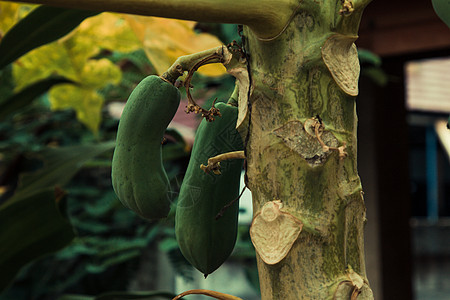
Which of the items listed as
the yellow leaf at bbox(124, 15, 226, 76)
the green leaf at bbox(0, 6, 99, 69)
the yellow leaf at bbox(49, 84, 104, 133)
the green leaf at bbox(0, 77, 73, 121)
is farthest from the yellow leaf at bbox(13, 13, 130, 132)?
the green leaf at bbox(0, 6, 99, 69)

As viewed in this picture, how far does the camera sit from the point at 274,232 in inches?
13.9

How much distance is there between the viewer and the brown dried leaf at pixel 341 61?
1.16 feet

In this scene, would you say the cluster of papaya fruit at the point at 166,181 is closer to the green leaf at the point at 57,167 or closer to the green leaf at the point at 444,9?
the green leaf at the point at 444,9

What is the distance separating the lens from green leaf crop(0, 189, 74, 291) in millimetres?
874

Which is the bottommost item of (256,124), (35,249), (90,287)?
(90,287)

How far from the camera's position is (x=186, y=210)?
0.43m

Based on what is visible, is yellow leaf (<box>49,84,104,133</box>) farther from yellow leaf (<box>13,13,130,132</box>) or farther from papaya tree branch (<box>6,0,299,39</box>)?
papaya tree branch (<box>6,0,299,39</box>)

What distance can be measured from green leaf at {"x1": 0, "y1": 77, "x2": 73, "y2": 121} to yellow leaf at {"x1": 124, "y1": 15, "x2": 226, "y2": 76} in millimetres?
237

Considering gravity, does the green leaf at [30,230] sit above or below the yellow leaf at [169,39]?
below

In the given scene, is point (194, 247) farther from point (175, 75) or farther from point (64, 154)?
point (64, 154)

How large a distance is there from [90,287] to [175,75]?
4.34 ft

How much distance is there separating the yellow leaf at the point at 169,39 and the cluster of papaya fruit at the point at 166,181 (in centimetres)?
50

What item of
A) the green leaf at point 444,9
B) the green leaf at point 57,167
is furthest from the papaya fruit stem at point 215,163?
the green leaf at point 57,167

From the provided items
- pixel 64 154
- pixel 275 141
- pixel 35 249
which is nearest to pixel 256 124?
pixel 275 141
